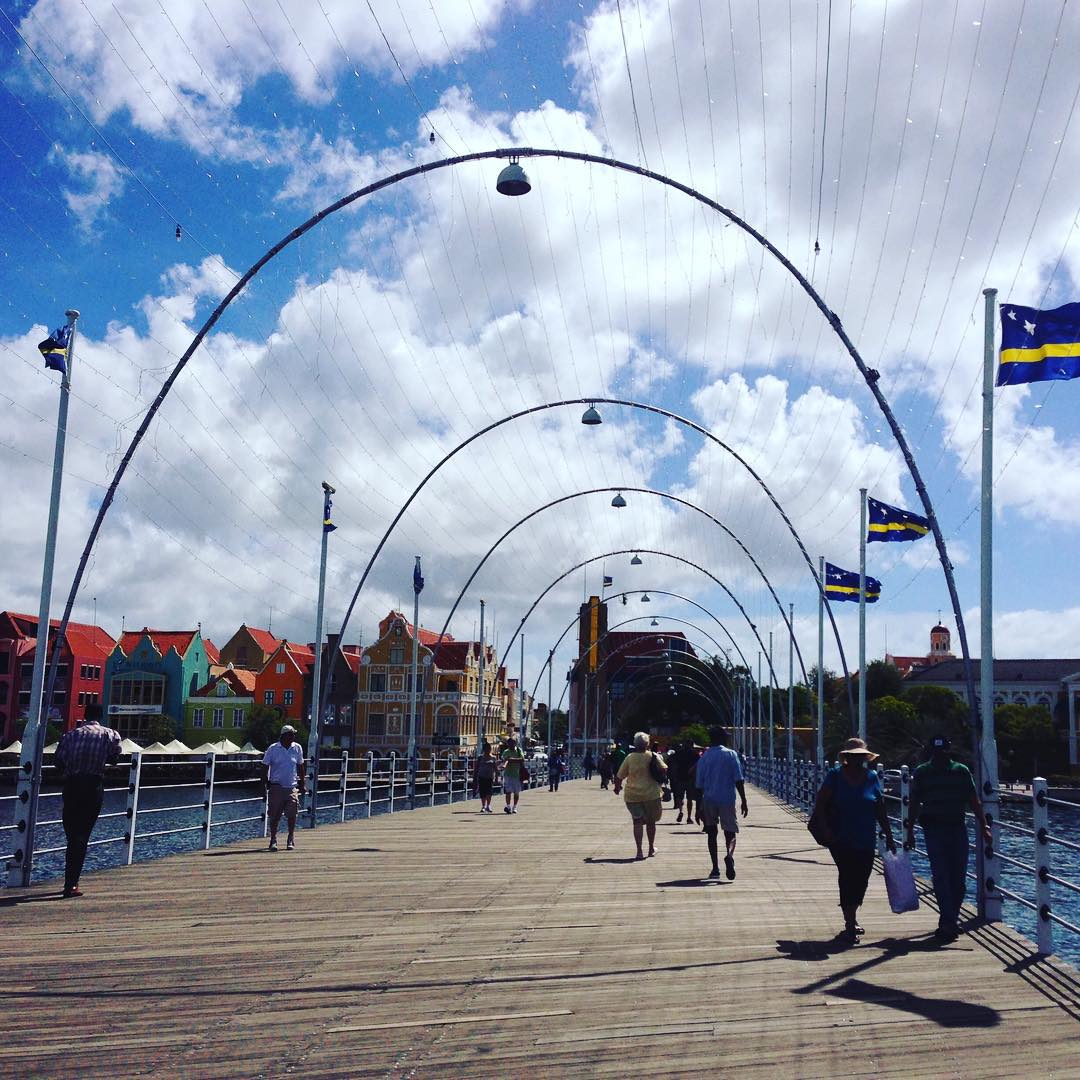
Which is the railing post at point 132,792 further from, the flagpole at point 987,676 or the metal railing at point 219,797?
the flagpole at point 987,676

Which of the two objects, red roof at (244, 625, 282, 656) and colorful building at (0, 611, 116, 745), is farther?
red roof at (244, 625, 282, 656)

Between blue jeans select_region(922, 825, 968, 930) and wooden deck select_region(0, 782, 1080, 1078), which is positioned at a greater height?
blue jeans select_region(922, 825, 968, 930)

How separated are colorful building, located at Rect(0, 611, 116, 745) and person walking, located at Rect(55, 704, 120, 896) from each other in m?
75.8

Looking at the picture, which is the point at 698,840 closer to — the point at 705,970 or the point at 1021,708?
the point at 705,970

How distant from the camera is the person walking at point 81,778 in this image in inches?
435

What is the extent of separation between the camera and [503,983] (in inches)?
291

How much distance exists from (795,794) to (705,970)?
1045 inches

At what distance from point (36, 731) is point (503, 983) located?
7043mm

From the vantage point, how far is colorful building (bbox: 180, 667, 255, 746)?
93.8 meters

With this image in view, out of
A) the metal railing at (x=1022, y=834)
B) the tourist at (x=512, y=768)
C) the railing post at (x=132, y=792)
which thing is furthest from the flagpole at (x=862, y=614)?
the railing post at (x=132, y=792)

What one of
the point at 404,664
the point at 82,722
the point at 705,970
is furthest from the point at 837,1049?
the point at 404,664

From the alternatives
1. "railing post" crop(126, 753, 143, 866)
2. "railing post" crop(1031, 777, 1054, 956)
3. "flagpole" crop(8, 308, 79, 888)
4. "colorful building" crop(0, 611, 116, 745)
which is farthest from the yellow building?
"railing post" crop(1031, 777, 1054, 956)

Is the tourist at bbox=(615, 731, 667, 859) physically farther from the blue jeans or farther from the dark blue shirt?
the blue jeans

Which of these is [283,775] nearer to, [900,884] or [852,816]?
[852,816]
